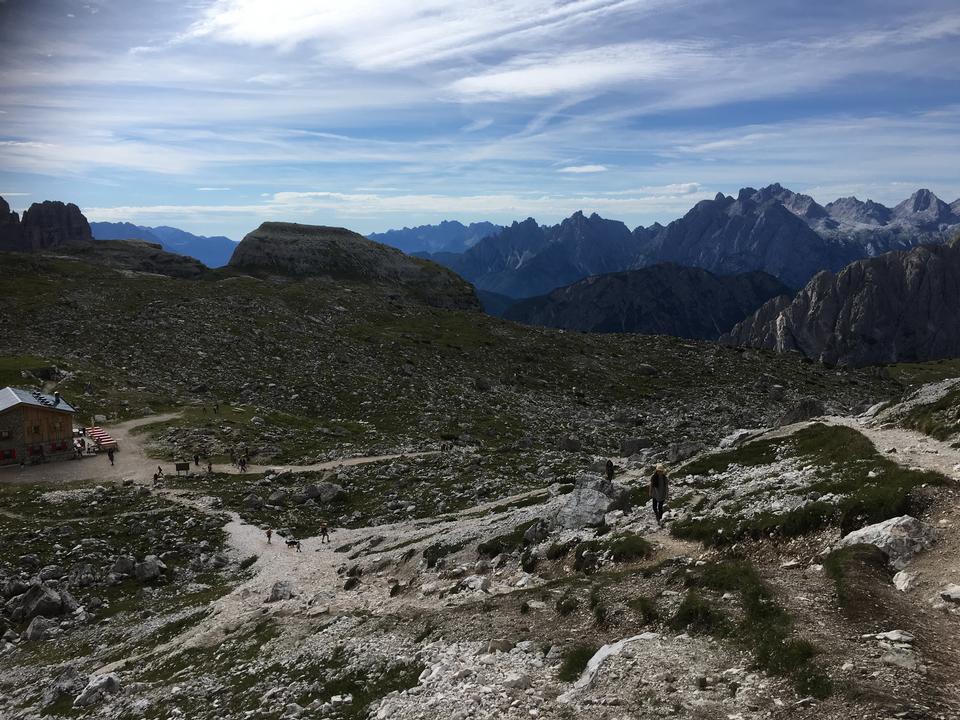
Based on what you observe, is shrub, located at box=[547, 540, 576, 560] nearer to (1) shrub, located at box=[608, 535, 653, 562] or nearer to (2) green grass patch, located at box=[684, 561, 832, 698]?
(1) shrub, located at box=[608, 535, 653, 562]

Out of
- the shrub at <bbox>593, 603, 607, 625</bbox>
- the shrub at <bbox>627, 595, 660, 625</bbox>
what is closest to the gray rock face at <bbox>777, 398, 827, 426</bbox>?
the shrub at <bbox>627, 595, 660, 625</bbox>

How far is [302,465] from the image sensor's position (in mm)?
62250

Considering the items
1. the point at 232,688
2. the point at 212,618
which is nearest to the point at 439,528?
the point at 212,618

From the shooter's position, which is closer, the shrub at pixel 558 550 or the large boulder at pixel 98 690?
the large boulder at pixel 98 690

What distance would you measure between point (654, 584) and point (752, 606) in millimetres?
4462

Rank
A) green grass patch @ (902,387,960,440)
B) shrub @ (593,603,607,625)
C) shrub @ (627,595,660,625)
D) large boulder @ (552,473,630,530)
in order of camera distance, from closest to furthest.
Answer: shrub @ (627,595,660,625)
shrub @ (593,603,607,625)
green grass patch @ (902,387,960,440)
large boulder @ (552,473,630,530)

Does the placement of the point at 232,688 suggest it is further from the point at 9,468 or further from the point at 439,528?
the point at 9,468

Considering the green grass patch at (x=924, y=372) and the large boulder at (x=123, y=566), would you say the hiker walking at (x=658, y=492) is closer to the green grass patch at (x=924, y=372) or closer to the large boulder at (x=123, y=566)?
the large boulder at (x=123, y=566)

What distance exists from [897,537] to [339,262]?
16561cm

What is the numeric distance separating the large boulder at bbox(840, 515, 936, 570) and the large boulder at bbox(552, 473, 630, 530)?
13152 mm

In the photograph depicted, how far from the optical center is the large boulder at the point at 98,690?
25688 mm

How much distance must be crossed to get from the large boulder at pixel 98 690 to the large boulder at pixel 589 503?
21755mm

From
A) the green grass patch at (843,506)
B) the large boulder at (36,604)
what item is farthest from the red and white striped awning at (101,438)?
the green grass patch at (843,506)

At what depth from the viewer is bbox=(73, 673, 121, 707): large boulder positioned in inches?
1011
